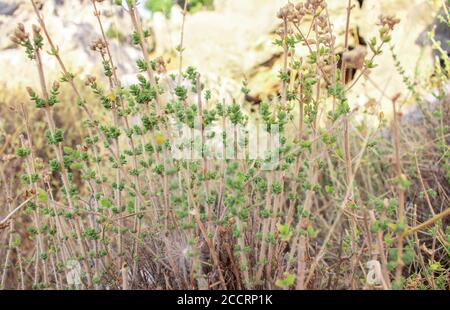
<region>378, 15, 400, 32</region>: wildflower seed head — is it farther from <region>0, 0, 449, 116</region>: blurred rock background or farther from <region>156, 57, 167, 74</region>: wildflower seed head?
<region>0, 0, 449, 116</region>: blurred rock background

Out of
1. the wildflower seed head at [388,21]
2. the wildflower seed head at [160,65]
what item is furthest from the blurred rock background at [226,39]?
the wildflower seed head at [388,21]

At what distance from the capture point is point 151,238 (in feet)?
4.46

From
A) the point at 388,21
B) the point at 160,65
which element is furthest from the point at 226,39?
the point at 388,21

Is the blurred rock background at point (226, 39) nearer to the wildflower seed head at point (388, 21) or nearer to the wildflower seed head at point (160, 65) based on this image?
the wildflower seed head at point (160, 65)

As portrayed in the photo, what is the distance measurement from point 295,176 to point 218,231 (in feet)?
0.72

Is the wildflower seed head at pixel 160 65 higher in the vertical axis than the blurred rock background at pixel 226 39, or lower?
lower

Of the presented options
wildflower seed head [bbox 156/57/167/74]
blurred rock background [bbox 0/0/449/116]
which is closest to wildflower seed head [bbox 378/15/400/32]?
wildflower seed head [bbox 156/57/167/74]

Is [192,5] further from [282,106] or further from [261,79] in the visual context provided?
[282,106]

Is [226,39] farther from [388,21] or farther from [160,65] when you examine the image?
[388,21]

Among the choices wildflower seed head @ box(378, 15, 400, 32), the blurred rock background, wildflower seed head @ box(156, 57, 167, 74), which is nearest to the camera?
wildflower seed head @ box(378, 15, 400, 32)

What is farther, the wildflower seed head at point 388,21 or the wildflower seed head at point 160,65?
the wildflower seed head at point 160,65

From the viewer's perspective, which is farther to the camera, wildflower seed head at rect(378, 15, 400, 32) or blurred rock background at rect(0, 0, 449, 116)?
blurred rock background at rect(0, 0, 449, 116)

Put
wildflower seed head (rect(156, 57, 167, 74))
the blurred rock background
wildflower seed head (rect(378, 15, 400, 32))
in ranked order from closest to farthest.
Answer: wildflower seed head (rect(378, 15, 400, 32)) < wildflower seed head (rect(156, 57, 167, 74)) < the blurred rock background
